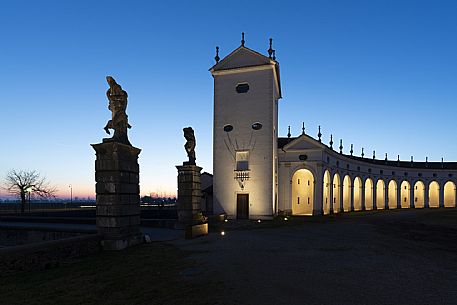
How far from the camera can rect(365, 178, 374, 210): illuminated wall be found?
165 ft

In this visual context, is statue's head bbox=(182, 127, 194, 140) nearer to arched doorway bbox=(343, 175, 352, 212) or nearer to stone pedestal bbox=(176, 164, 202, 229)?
stone pedestal bbox=(176, 164, 202, 229)

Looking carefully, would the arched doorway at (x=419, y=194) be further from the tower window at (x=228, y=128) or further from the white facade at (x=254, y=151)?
the tower window at (x=228, y=128)

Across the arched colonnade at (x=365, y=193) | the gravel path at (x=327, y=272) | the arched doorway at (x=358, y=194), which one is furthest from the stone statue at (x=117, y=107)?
the arched doorway at (x=358, y=194)

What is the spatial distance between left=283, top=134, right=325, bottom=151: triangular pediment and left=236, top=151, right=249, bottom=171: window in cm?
735

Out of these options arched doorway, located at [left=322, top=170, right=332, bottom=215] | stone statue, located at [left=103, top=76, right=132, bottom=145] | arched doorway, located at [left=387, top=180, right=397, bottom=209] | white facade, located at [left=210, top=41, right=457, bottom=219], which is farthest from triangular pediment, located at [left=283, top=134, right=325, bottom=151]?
arched doorway, located at [left=387, top=180, right=397, bottom=209]

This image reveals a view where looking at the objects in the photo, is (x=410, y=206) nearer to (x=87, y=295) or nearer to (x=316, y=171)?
(x=316, y=171)

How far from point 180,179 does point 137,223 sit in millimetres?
6082

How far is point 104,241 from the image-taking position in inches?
459

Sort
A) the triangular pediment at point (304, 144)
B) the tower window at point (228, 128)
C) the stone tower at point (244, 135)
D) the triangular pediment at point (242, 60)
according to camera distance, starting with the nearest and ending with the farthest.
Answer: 1. the stone tower at point (244, 135)
2. the triangular pediment at point (242, 60)
3. the tower window at point (228, 128)
4. the triangular pediment at point (304, 144)

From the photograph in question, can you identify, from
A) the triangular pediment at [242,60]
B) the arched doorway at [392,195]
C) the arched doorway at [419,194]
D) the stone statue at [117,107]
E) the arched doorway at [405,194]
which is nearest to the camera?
the stone statue at [117,107]

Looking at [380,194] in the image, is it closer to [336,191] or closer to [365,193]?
[365,193]

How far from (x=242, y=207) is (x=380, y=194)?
112 ft

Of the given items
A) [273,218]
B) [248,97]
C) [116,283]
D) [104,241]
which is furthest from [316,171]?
[116,283]

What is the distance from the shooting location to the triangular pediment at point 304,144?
3459 centimetres
